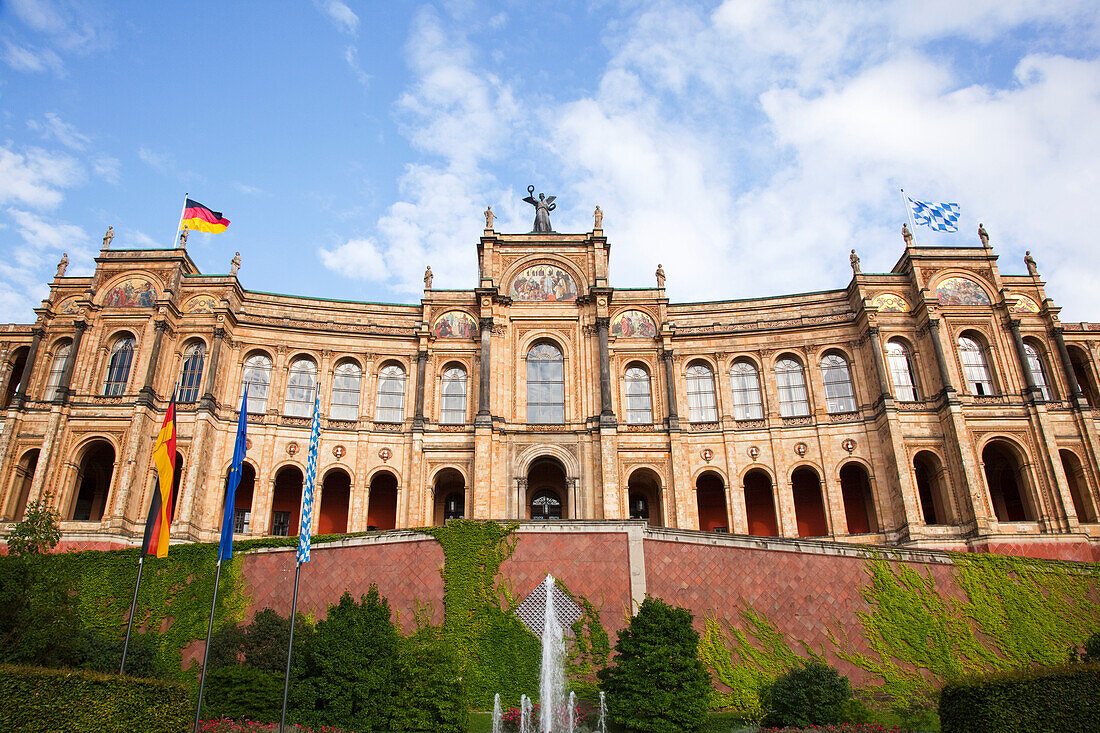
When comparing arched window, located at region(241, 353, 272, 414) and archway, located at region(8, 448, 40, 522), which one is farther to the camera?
arched window, located at region(241, 353, 272, 414)

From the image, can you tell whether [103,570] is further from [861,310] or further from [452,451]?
[861,310]

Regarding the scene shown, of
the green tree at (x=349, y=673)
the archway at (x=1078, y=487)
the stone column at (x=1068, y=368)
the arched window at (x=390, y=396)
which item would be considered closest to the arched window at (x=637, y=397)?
the arched window at (x=390, y=396)

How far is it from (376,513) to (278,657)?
809 inches

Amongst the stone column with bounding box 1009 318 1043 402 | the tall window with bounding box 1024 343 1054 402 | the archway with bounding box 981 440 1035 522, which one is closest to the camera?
the stone column with bounding box 1009 318 1043 402

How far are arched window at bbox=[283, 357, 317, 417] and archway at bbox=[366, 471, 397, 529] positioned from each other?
532 centimetres

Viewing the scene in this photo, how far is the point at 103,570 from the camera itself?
101ft

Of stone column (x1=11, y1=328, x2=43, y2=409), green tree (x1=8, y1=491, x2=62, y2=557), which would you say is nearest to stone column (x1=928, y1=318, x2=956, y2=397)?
green tree (x1=8, y1=491, x2=62, y2=557)

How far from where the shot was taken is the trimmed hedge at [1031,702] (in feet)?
57.6

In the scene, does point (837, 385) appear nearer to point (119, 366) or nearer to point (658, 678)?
point (658, 678)

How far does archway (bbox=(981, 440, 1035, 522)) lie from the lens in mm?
41312

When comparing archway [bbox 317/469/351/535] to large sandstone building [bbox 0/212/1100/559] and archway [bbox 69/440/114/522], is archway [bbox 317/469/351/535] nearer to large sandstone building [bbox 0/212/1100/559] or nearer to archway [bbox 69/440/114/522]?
large sandstone building [bbox 0/212/1100/559]

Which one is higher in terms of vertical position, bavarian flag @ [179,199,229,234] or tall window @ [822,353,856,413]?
bavarian flag @ [179,199,229,234]

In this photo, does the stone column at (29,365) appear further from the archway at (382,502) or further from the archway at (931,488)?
the archway at (931,488)

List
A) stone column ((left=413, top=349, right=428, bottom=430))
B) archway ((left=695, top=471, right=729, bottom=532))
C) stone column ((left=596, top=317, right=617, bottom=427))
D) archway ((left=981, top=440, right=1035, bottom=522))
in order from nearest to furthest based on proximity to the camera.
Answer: stone column ((left=596, top=317, right=617, bottom=427)) → archway ((left=981, top=440, right=1035, bottom=522)) → stone column ((left=413, top=349, right=428, bottom=430)) → archway ((left=695, top=471, right=729, bottom=532))
